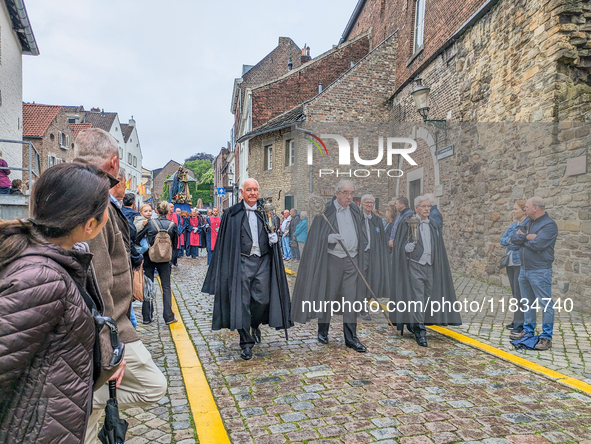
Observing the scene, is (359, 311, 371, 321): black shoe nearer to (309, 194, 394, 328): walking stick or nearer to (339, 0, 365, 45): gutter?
(309, 194, 394, 328): walking stick

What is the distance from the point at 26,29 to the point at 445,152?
634 inches

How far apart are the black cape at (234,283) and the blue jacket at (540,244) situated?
295 cm

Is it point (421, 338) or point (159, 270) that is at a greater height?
point (159, 270)

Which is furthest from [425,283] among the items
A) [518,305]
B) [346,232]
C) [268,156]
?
[268,156]

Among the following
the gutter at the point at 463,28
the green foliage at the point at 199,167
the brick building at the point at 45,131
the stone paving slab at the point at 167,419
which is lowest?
the stone paving slab at the point at 167,419

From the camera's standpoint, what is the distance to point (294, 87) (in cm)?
2491

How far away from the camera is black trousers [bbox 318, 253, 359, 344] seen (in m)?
5.03

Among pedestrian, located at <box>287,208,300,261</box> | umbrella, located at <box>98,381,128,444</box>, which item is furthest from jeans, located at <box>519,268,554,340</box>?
pedestrian, located at <box>287,208,300,261</box>

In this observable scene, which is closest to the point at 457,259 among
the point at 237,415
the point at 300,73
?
the point at 237,415

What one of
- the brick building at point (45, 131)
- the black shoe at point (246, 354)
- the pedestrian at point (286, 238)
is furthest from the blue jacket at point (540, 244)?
the brick building at point (45, 131)

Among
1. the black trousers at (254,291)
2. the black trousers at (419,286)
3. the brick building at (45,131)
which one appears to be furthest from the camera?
the brick building at (45,131)

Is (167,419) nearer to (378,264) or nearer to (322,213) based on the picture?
(322,213)

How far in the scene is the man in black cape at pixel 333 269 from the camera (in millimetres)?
5086

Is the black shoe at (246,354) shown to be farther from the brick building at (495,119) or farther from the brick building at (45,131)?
the brick building at (45,131)
